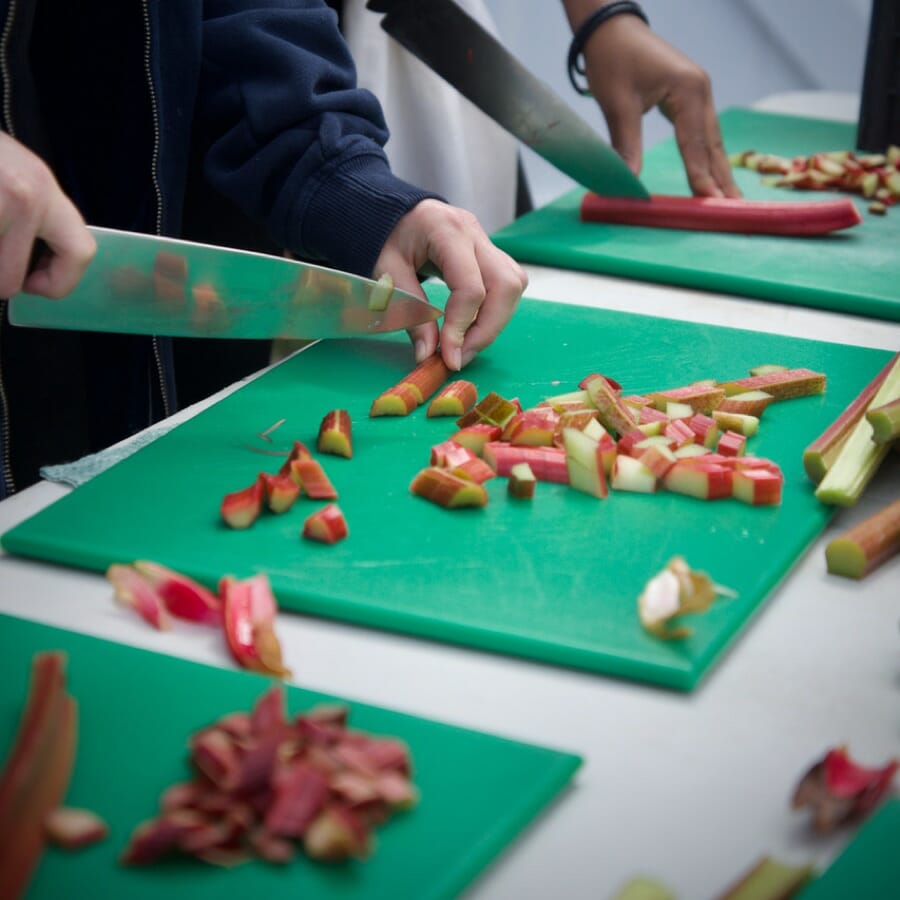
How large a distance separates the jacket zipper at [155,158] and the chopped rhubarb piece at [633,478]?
2.93 ft

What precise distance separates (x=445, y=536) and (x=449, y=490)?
0.07 m

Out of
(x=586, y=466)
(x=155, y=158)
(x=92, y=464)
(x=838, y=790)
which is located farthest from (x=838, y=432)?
(x=155, y=158)

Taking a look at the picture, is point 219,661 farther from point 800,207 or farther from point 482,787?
point 800,207

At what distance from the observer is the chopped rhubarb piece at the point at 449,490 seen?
1403mm

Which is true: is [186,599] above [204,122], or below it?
below

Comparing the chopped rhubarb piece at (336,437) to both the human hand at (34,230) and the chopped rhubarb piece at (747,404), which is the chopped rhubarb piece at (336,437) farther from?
the chopped rhubarb piece at (747,404)

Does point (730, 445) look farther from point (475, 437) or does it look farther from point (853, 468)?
point (475, 437)

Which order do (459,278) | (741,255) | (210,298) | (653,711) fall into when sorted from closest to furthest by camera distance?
(653,711) < (210,298) < (459,278) < (741,255)

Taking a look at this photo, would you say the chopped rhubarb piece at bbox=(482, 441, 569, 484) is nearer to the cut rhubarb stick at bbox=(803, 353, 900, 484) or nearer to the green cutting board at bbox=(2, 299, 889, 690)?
the green cutting board at bbox=(2, 299, 889, 690)

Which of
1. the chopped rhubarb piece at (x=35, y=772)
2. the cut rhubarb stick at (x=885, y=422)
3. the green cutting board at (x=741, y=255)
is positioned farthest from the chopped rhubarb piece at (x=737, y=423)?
the chopped rhubarb piece at (x=35, y=772)

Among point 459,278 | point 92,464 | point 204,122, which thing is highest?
point 204,122

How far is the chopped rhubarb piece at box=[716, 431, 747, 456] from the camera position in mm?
1531

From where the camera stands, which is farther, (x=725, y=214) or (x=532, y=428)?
(x=725, y=214)

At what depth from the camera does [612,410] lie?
5.28 feet
